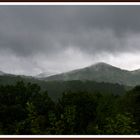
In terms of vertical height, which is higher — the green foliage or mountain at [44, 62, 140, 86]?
mountain at [44, 62, 140, 86]

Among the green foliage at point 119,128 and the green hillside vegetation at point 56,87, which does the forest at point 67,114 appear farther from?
the green hillside vegetation at point 56,87

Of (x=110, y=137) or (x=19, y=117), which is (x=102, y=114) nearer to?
(x=19, y=117)

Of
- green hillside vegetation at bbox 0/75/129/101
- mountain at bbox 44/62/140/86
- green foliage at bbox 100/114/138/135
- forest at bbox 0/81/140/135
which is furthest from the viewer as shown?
mountain at bbox 44/62/140/86

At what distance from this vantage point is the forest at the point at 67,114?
8023 mm

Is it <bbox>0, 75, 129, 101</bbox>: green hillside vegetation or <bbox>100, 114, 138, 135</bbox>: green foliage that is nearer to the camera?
<bbox>100, 114, 138, 135</bbox>: green foliage

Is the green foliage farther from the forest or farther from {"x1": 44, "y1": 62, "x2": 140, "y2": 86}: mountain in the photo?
{"x1": 44, "y1": 62, "x2": 140, "y2": 86}: mountain

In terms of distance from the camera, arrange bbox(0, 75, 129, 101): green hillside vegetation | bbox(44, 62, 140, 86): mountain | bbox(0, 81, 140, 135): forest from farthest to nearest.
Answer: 1. bbox(44, 62, 140, 86): mountain
2. bbox(0, 75, 129, 101): green hillside vegetation
3. bbox(0, 81, 140, 135): forest

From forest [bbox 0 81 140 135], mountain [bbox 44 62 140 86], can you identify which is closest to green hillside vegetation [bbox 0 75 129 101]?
forest [bbox 0 81 140 135]

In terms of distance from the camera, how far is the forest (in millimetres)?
8023

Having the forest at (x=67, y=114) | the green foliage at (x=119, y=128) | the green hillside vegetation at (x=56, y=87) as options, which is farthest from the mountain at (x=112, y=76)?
the green foliage at (x=119, y=128)

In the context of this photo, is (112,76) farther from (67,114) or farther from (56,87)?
(67,114)

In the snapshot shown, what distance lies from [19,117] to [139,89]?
6022mm

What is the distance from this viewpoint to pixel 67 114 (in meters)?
9.31

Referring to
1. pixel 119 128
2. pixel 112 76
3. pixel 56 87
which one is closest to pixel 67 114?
pixel 119 128
